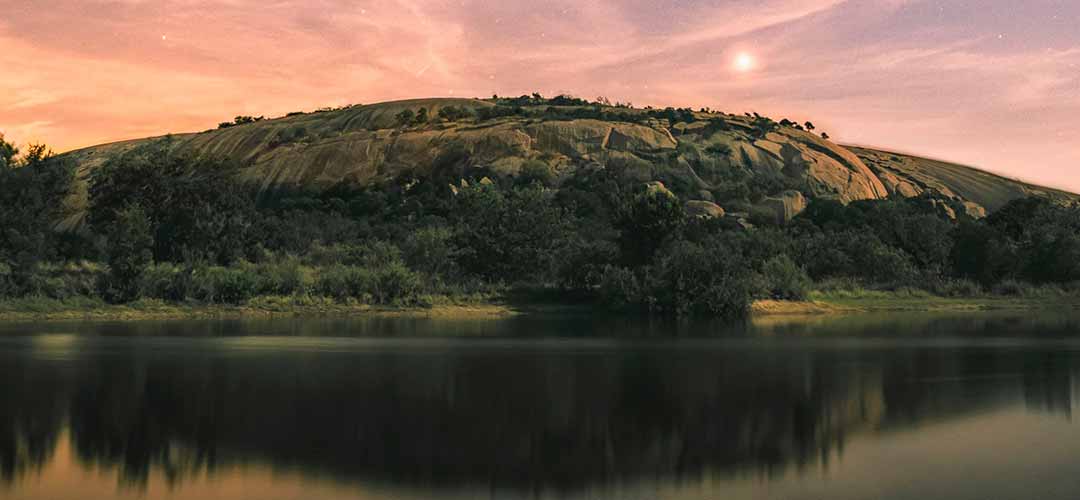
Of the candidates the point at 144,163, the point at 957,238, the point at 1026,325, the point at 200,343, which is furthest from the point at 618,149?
the point at 200,343

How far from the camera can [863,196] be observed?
166m

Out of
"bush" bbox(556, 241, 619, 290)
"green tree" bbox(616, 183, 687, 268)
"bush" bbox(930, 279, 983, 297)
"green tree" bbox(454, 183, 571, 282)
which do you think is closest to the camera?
"bush" bbox(556, 241, 619, 290)

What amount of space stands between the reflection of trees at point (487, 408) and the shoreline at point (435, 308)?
827 inches

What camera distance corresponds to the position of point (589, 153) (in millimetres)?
160500

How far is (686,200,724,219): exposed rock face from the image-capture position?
130 meters

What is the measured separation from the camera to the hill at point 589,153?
153750 mm

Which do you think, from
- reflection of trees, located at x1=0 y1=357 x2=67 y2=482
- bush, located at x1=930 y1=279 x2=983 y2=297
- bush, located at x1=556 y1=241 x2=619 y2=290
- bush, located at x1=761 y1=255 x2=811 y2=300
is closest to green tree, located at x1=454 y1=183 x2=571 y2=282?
bush, located at x1=556 y1=241 x2=619 y2=290

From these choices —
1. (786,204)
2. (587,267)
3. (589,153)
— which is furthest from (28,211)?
(589,153)

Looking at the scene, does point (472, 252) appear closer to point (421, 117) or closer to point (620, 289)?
point (620, 289)

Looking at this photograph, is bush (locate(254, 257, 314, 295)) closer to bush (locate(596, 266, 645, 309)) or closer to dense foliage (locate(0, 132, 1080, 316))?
dense foliage (locate(0, 132, 1080, 316))

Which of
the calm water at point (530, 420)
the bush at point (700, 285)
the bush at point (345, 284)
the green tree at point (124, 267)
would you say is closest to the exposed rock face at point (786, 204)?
the bush at point (700, 285)

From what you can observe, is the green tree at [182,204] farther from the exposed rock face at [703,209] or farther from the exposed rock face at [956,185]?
the exposed rock face at [956,185]

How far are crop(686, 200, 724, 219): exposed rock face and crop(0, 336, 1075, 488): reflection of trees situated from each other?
312 ft

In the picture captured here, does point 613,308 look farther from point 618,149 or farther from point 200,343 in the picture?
point 618,149
